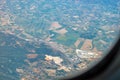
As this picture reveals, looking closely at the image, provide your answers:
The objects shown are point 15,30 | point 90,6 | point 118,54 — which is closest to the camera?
point 118,54

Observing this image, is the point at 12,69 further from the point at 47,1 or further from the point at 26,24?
the point at 47,1

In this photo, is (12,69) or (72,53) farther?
(72,53)

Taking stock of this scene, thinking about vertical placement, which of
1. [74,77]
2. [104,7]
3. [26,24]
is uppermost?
[74,77]

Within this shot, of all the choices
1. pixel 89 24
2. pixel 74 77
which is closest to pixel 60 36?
pixel 89 24

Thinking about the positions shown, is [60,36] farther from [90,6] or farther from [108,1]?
[90,6]

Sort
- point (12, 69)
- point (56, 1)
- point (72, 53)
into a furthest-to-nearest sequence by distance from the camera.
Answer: point (56, 1)
point (72, 53)
point (12, 69)

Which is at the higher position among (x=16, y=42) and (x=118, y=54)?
(x=118, y=54)

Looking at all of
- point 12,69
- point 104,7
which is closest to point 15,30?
point 104,7
